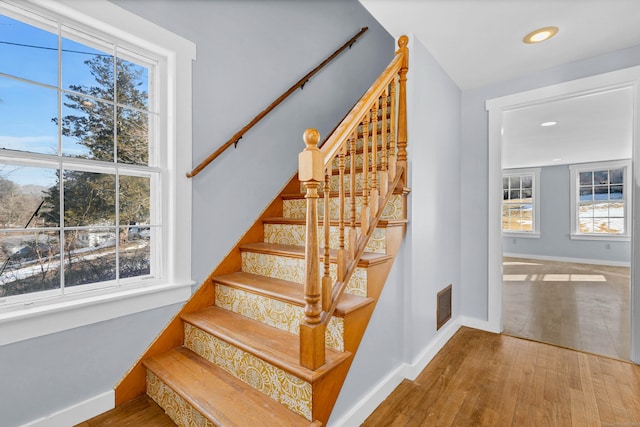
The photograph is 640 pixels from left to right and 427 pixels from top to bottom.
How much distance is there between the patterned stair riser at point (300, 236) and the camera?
73.9 inches

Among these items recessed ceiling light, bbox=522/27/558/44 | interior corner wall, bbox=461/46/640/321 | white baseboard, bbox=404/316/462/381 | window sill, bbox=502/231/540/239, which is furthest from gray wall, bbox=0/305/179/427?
window sill, bbox=502/231/540/239

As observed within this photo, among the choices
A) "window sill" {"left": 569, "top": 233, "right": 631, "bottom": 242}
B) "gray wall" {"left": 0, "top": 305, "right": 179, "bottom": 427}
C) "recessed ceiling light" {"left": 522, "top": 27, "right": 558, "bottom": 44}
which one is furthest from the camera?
"window sill" {"left": 569, "top": 233, "right": 631, "bottom": 242}

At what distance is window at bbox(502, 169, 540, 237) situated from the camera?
809cm

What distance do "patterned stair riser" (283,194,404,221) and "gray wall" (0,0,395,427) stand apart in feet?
0.65

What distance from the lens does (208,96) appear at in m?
2.03

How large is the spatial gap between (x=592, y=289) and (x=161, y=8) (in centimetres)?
634

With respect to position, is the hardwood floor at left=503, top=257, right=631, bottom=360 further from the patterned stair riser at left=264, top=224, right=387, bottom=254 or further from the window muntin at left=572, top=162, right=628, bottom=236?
the patterned stair riser at left=264, top=224, right=387, bottom=254

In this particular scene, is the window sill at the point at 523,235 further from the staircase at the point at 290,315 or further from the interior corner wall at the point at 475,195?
the staircase at the point at 290,315

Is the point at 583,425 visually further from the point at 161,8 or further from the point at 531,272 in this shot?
the point at 531,272

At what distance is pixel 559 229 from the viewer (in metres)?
7.77

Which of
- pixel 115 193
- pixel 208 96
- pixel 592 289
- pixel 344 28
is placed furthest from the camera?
pixel 592 289

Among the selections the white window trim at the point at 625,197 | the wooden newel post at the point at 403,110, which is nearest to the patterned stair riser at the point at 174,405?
the wooden newel post at the point at 403,110

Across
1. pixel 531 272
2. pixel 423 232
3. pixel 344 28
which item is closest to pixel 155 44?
pixel 423 232

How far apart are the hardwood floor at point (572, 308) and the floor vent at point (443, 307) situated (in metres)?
0.72
